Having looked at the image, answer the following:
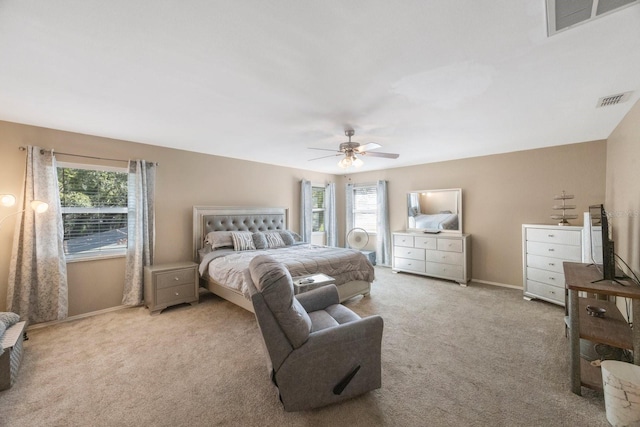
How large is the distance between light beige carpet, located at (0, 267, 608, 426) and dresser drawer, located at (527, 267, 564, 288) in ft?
1.48

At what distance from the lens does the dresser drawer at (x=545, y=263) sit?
3.55 meters

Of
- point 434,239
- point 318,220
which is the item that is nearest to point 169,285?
point 318,220

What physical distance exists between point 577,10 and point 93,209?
16.4 feet

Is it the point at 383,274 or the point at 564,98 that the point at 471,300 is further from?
the point at 564,98

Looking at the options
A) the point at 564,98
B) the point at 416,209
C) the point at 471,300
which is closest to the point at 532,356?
the point at 471,300

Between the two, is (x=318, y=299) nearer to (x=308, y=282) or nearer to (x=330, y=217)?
(x=308, y=282)

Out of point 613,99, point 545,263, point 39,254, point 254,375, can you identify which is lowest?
point 254,375

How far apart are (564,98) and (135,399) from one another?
4.37 metres

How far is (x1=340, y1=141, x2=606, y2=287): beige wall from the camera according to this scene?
150 inches

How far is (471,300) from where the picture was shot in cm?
382

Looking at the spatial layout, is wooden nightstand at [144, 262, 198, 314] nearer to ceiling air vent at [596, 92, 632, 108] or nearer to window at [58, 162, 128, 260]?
window at [58, 162, 128, 260]

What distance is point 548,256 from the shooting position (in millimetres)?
3648

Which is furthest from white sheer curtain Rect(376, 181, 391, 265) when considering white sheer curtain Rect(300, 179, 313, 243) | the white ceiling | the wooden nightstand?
the wooden nightstand

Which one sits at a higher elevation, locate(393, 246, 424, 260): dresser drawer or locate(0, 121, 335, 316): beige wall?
locate(0, 121, 335, 316): beige wall
